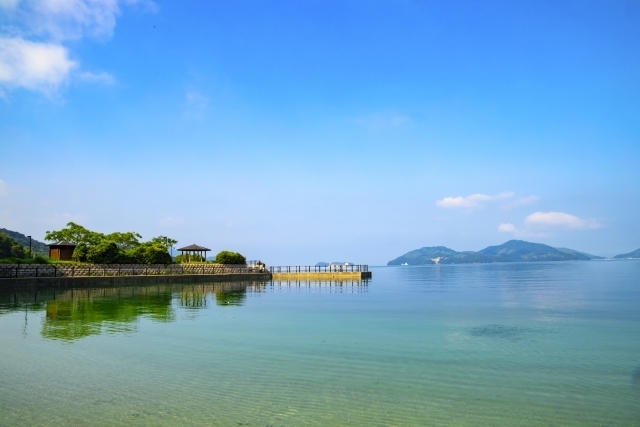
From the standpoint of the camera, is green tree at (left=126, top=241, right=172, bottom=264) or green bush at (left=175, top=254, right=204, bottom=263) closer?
green tree at (left=126, top=241, right=172, bottom=264)

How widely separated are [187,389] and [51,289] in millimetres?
33374

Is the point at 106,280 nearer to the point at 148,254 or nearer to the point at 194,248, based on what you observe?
the point at 148,254

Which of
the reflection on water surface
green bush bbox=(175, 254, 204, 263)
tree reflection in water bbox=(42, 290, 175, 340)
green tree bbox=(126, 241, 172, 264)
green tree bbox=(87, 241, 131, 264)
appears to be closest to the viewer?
tree reflection in water bbox=(42, 290, 175, 340)

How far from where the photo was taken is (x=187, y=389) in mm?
10234

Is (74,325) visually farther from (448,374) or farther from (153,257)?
(153,257)

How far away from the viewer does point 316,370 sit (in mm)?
11977

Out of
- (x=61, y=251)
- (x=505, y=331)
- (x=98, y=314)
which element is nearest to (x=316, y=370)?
(x=505, y=331)

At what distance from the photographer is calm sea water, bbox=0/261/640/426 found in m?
8.66

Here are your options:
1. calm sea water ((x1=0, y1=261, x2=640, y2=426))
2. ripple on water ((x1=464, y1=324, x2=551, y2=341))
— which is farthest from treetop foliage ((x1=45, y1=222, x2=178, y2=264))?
ripple on water ((x1=464, y1=324, x2=551, y2=341))

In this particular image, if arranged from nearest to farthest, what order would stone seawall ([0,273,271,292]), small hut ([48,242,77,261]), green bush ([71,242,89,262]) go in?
stone seawall ([0,273,271,292]) → green bush ([71,242,89,262]) → small hut ([48,242,77,261])

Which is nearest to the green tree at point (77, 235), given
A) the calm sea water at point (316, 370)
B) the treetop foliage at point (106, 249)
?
the treetop foliage at point (106, 249)

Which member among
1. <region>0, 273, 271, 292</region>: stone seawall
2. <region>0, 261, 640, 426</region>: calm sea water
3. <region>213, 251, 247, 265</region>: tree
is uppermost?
<region>213, 251, 247, 265</region>: tree

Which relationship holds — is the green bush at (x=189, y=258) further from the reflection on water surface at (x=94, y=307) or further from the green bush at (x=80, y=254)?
the reflection on water surface at (x=94, y=307)

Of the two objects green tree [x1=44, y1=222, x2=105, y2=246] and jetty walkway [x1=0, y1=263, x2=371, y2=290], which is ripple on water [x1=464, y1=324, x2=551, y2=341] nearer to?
jetty walkway [x1=0, y1=263, x2=371, y2=290]
